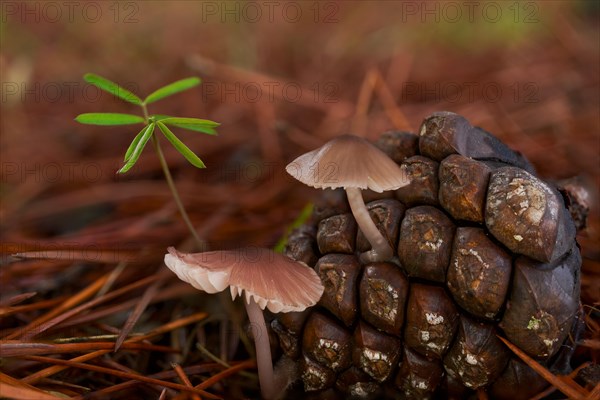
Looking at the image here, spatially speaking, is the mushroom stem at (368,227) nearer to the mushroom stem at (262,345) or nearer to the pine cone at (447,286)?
the pine cone at (447,286)

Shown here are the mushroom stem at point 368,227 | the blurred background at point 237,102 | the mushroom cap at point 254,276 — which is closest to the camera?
the mushroom cap at point 254,276

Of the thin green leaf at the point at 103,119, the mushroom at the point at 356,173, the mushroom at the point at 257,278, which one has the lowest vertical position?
the mushroom at the point at 257,278

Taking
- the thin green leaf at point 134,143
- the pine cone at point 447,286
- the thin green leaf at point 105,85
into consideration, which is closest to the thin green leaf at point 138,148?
the thin green leaf at point 134,143

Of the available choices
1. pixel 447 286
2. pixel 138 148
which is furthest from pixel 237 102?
pixel 447 286

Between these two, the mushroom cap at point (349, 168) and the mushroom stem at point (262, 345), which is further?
the mushroom stem at point (262, 345)

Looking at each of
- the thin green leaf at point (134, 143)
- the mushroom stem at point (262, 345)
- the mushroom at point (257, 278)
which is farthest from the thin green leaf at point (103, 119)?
the mushroom stem at point (262, 345)

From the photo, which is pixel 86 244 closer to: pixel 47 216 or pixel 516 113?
pixel 47 216

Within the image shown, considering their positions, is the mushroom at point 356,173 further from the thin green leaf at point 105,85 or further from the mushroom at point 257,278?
the thin green leaf at point 105,85

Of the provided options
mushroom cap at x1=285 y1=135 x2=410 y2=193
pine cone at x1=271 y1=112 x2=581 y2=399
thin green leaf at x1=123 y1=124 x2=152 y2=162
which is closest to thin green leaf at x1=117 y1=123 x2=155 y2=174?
thin green leaf at x1=123 y1=124 x2=152 y2=162

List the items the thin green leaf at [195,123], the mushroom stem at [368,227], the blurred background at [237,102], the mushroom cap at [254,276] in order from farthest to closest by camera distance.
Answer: the blurred background at [237,102]
the thin green leaf at [195,123]
the mushroom stem at [368,227]
the mushroom cap at [254,276]

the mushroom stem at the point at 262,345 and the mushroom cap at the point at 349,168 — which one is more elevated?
the mushroom cap at the point at 349,168
